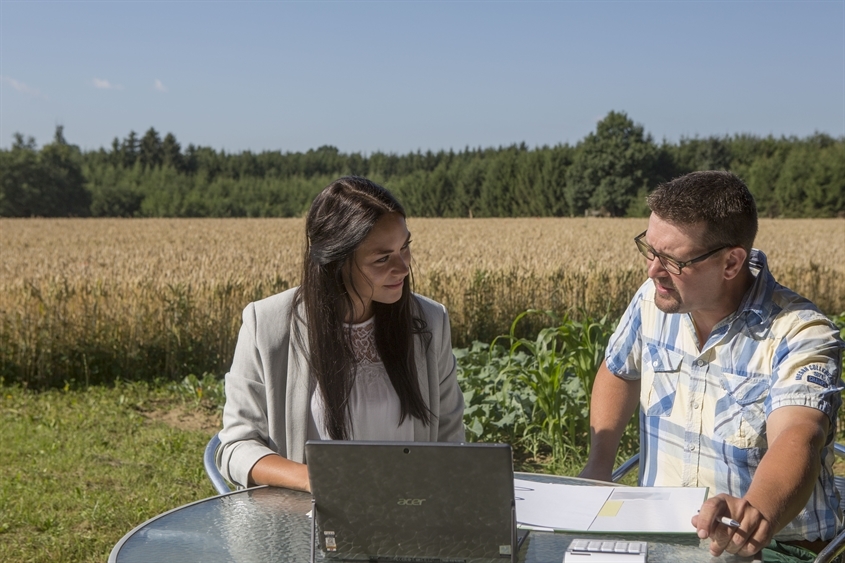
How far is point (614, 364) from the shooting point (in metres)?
2.75

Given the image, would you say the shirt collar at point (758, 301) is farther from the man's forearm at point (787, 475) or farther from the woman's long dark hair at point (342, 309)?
the woman's long dark hair at point (342, 309)

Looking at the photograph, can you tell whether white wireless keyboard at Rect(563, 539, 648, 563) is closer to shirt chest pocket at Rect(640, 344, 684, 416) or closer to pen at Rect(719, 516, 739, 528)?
pen at Rect(719, 516, 739, 528)

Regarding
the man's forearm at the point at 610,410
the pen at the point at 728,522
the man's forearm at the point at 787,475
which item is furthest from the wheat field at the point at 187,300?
the pen at the point at 728,522

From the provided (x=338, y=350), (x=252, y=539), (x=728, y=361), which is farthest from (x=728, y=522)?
(x=338, y=350)

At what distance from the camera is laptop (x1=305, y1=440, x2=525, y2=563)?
1.52m

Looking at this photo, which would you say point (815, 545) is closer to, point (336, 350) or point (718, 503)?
point (718, 503)

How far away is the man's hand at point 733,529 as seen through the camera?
1.71 metres

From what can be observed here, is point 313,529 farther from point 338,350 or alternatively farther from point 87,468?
point 87,468

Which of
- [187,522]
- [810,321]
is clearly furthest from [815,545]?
[187,522]

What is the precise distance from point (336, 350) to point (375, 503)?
96 centimetres

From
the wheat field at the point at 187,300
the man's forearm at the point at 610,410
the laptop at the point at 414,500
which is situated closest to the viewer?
the laptop at the point at 414,500

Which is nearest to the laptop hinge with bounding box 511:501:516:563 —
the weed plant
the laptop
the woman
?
the laptop

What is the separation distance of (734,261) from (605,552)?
1.03 metres

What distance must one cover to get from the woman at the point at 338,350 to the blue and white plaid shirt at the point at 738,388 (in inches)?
26.8
